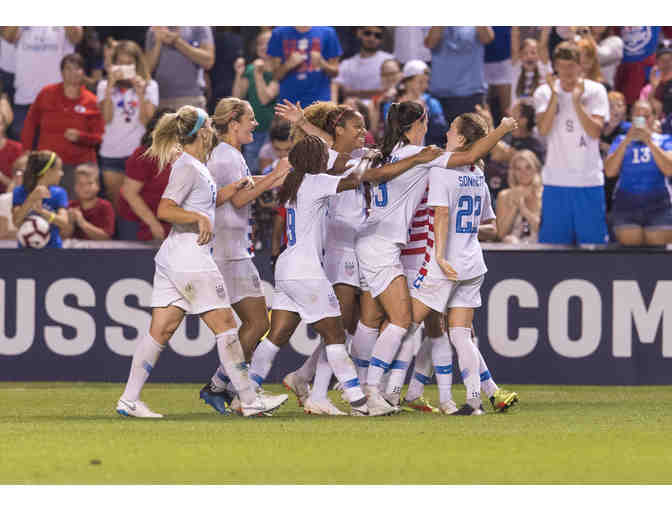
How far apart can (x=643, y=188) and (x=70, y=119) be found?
19.4 feet

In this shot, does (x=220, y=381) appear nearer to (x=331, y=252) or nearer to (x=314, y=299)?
(x=314, y=299)

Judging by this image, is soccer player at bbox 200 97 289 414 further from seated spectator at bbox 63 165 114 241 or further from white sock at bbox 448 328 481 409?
seated spectator at bbox 63 165 114 241

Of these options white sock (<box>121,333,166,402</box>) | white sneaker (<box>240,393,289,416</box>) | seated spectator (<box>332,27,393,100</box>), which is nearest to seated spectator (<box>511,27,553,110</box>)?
seated spectator (<box>332,27,393,100</box>)

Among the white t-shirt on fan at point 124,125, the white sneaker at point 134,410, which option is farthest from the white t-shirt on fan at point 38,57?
the white sneaker at point 134,410

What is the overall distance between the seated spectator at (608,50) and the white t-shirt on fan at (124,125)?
4918mm

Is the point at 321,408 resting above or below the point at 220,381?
below

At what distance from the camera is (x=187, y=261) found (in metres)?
8.23

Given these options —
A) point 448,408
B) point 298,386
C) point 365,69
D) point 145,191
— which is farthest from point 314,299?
point 365,69

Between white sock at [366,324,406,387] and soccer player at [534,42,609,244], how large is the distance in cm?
377

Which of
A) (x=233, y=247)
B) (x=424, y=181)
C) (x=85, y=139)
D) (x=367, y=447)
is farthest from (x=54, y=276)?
(x=367, y=447)

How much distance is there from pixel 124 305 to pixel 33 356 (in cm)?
95

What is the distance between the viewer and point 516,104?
12969mm

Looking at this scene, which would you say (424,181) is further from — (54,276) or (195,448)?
(54,276)

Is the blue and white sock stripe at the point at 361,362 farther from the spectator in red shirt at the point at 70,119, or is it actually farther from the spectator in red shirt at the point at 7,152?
the spectator in red shirt at the point at 7,152
